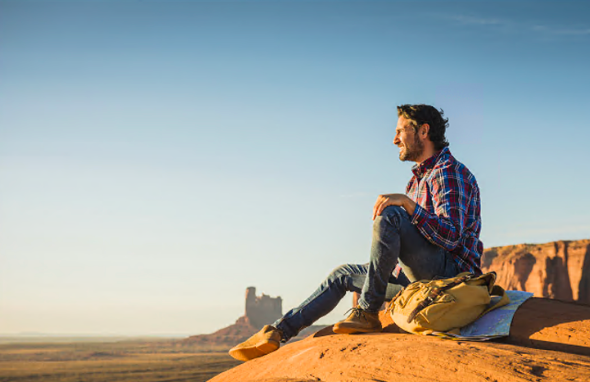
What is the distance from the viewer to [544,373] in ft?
9.85

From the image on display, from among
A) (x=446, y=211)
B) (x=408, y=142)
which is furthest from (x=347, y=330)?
(x=408, y=142)

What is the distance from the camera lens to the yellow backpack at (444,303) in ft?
12.6

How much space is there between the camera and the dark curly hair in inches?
187

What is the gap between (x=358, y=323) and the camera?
4.39 metres

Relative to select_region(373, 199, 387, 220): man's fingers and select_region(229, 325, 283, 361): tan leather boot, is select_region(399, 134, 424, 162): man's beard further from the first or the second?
select_region(229, 325, 283, 361): tan leather boot

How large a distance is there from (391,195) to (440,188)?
0.55 meters

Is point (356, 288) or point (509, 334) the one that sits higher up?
point (356, 288)

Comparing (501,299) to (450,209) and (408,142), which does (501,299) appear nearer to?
(450,209)

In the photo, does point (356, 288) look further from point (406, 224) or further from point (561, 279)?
point (561, 279)

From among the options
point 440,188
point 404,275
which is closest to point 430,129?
point 440,188

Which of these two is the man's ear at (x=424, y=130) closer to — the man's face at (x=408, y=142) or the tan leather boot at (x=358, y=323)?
the man's face at (x=408, y=142)

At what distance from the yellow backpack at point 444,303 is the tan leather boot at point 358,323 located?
403 mm

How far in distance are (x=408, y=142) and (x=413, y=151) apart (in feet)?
0.30

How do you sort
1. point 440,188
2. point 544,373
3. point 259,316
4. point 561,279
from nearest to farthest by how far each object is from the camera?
point 544,373, point 440,188, point 561,279, point 259,316
